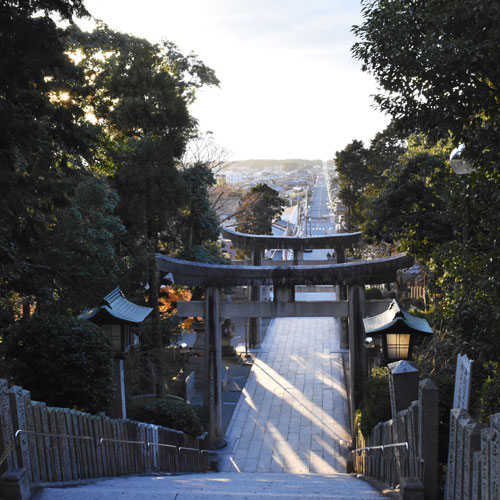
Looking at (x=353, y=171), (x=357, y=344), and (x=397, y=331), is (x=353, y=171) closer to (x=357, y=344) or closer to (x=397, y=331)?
(x=357, y=344)

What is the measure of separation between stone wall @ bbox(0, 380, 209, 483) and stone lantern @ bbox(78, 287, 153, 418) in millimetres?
720

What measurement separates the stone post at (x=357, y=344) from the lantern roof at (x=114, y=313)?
576 cm

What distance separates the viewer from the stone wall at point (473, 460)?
11.3ft

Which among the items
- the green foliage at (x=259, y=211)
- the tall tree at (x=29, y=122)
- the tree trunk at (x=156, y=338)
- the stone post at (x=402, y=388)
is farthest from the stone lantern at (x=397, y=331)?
the green foliage at (x=259, y=211)

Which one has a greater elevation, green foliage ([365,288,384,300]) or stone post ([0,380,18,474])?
stone post ([0,380,18,474])

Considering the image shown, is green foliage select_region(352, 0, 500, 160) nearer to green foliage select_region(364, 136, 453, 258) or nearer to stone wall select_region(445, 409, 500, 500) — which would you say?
stone wall select_region(445, 409, 500, 500)

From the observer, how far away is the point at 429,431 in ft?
16.6

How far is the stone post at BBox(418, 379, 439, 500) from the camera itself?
499cm

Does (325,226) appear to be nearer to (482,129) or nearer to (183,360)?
(183,360)

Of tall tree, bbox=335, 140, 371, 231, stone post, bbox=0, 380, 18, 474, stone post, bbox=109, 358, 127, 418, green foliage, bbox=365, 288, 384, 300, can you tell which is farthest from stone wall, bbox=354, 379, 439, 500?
tall tree, bbox=335, 140, 371, 231

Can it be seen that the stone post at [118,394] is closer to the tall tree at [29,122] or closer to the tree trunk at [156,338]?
the tall tree at [29,122]

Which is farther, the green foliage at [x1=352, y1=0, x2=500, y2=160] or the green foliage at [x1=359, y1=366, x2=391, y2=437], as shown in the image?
the green foliage at [x1=359, y1=366, x2=391, y2=437]

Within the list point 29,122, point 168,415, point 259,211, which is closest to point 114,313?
point 29,122

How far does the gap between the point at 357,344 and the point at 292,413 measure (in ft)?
10.3
